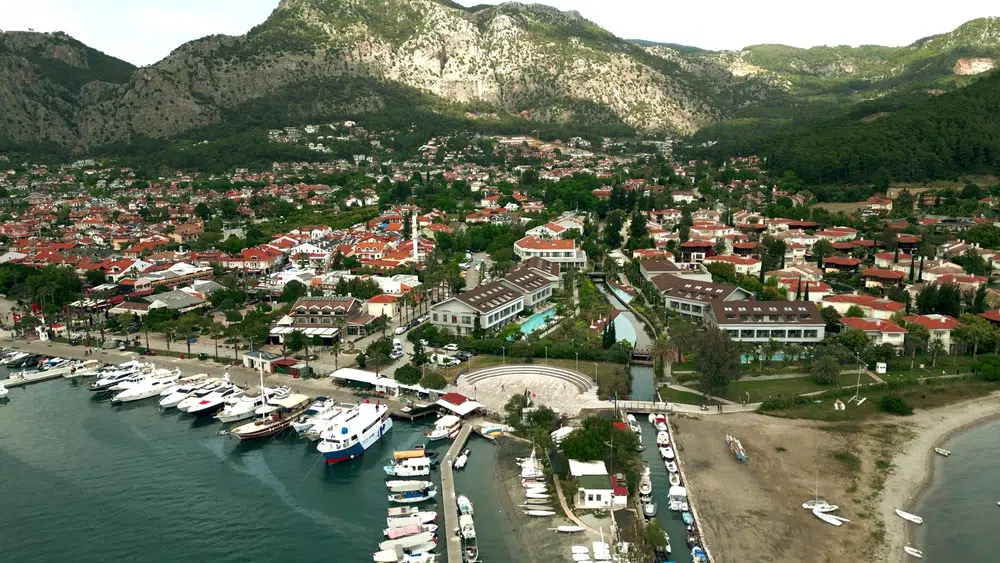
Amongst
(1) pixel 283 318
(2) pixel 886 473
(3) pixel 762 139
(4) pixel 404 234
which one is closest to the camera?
(2) pixel 886 473

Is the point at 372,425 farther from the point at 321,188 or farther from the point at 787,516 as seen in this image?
the point at 321,188

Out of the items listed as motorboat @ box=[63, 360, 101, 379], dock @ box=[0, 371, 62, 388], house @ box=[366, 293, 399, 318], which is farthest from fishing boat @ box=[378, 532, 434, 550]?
dock @ box=[0, 371, 62, 388]

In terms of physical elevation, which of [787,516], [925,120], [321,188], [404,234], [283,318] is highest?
[925,120]

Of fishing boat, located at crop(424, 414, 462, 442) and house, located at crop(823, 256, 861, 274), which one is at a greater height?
house, located at crop(823, 256, 861, 274)

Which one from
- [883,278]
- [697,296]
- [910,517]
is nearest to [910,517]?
[910,517]

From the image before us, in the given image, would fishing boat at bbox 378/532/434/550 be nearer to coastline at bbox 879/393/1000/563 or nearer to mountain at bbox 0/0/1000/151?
coastline at bbox 879/393/1000/563

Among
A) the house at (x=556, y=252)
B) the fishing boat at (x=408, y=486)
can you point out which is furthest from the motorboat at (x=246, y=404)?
the house at (x=556, y=252)

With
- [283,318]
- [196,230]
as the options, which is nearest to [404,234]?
[196,230]
